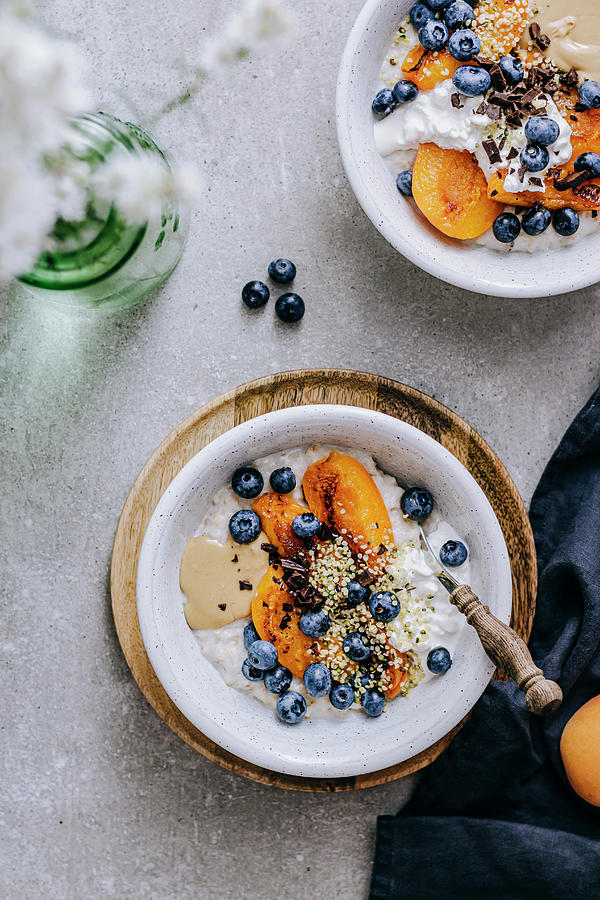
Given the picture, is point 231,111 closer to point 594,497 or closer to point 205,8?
point 205,8

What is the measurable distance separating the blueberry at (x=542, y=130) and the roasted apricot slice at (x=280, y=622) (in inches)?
39.1

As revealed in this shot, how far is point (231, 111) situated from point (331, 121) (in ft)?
0.75

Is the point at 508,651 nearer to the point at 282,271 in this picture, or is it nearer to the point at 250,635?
the point at 250,635

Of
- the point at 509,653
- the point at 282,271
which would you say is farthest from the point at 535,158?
the point at 509,653

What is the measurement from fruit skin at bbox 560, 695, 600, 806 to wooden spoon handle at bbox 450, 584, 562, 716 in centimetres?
36

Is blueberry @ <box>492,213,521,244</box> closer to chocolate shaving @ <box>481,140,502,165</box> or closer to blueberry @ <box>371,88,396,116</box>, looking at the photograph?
chocolate shaving @ <box>481,140,502,165</box>

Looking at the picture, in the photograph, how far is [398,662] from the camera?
164 cm

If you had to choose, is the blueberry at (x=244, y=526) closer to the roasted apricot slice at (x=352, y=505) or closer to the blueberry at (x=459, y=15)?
the roasted apricot slice at (x=352, y=505)

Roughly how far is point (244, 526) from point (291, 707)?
0.37 m

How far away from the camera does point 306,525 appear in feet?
5.33

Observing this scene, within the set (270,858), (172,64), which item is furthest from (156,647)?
(172,64)

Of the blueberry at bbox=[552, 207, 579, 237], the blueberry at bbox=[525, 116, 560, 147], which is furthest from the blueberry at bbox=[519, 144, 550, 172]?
the blueberry at bbox=[552, 207, 579, 237]

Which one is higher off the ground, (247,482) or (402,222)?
(402,222)

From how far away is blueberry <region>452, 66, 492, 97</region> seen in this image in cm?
162
